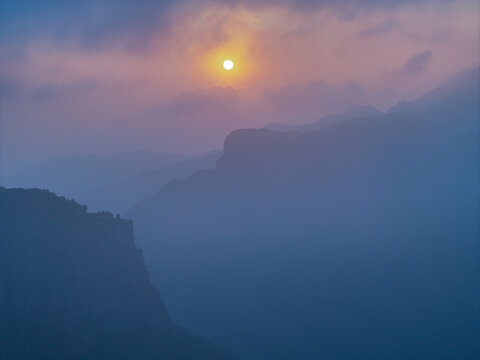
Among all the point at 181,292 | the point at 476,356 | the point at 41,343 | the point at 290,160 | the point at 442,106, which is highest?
the point at 442,106

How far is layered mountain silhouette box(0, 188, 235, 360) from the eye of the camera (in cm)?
5066

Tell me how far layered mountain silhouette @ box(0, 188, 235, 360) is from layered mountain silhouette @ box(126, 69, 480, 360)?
29635mm

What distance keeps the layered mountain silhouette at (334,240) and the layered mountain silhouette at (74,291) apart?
97.2 ft

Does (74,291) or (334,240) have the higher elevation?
(334,240)

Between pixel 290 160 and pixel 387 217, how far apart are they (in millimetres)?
37600

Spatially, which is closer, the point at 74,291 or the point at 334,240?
the point at 74,291

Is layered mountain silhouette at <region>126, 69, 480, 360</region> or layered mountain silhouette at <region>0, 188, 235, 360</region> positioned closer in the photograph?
layered mountain silhouette at <region>0, 188, 235, 360</region>

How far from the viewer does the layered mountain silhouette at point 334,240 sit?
9000 cm

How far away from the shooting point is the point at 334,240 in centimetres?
11988

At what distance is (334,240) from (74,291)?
81.4 metres

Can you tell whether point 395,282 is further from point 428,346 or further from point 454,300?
point 428,346

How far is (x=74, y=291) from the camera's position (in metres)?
56.1

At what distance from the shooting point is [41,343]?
50.2 metres

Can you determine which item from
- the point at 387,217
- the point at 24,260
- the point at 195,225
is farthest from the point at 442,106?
the point at 24,260
